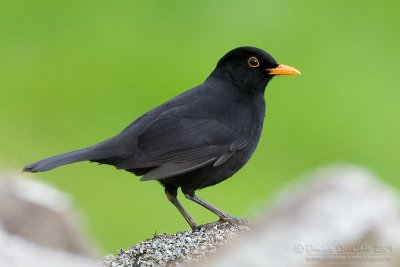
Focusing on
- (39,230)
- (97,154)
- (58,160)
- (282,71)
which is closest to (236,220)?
(97,154)

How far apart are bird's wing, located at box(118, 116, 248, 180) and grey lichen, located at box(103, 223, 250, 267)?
1.05 m

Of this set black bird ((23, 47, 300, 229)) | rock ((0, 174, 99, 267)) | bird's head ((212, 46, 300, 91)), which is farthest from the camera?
bird's head ((212, 46, 300, 91))

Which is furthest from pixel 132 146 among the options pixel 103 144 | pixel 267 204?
pixel 267 204

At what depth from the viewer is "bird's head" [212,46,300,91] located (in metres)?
8.29

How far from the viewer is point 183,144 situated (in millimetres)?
7352

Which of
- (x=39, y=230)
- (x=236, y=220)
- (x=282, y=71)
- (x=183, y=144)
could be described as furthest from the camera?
(x=282, y=71)

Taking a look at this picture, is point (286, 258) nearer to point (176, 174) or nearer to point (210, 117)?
point (176, 174)

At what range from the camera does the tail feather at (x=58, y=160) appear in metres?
6.52

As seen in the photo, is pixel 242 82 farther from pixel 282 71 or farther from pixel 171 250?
pixel 171 250

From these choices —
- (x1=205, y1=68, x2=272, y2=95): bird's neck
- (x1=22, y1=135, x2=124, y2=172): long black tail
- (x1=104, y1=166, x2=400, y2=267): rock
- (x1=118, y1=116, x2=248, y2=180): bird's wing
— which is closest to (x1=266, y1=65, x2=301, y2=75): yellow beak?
(x1=205, y1=68, x2=272, y2=95): bird's neck

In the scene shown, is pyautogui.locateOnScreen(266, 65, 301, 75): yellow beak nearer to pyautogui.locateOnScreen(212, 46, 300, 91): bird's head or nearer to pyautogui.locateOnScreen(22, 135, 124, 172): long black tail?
pyautogui.locateOnScreen(212, 46, 300, 91): bird's head

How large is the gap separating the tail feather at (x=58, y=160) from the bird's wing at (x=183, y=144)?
0.40 m

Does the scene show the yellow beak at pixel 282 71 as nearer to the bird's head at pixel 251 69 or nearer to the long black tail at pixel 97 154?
the bird's head at pixel 251 69

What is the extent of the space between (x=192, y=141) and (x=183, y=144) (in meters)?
0.11
